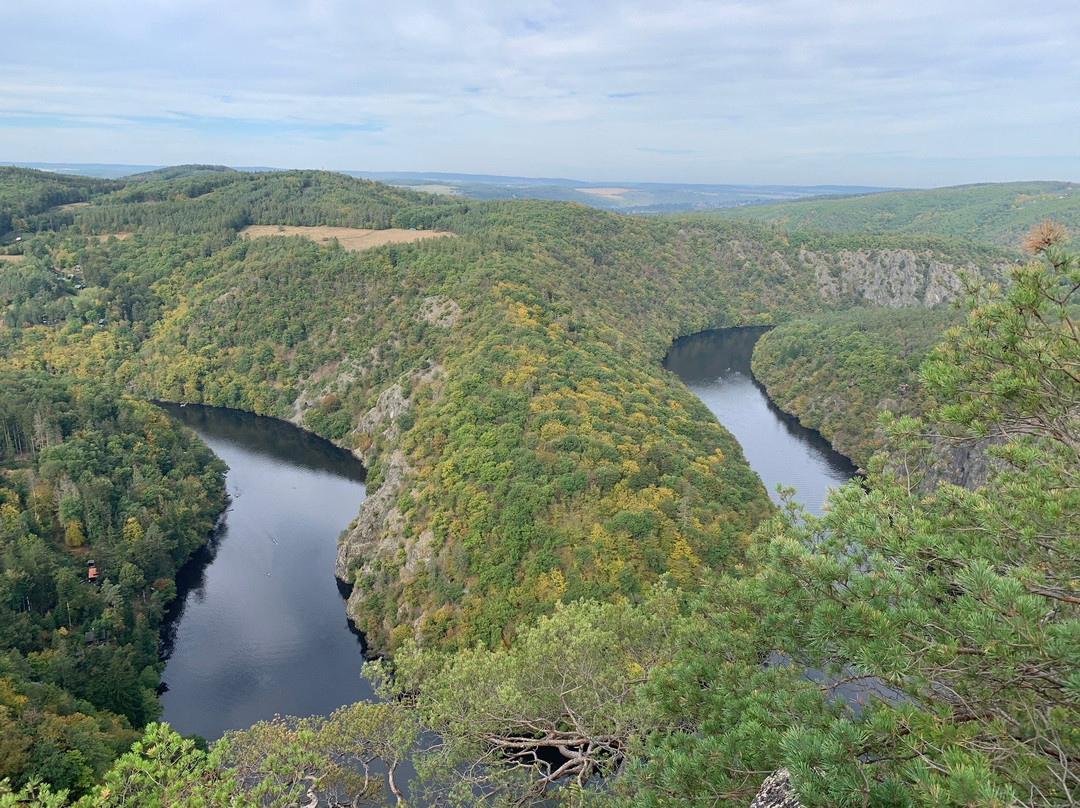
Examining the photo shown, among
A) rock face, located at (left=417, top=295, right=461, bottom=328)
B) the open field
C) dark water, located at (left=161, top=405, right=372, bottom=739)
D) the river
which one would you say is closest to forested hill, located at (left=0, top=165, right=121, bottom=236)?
the open field

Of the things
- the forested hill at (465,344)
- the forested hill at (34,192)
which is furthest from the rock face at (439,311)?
the forested hill at (34,192)

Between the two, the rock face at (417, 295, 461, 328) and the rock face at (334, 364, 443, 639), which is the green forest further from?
the rock face at (417, 295, 461, 328)

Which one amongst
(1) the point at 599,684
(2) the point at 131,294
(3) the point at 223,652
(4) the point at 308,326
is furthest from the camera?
(2) the point at 131,294

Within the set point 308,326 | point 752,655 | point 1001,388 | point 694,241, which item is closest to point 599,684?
point 752,655

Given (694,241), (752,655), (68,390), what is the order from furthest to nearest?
(694,241) → (68,390) → (752,655)

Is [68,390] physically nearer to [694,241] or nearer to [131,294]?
[131,294]

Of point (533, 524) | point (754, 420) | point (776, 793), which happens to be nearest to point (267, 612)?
point (533, 524)
